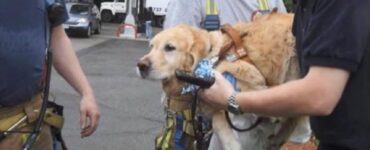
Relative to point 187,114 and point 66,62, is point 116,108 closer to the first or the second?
point 66,62

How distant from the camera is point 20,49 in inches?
124

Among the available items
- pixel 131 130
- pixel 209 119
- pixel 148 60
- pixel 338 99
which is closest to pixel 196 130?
pixel 209 119

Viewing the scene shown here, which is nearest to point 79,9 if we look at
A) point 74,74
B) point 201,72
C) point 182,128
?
point 74,74

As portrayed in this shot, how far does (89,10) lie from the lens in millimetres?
35375

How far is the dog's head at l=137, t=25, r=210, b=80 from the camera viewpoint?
3.17 m

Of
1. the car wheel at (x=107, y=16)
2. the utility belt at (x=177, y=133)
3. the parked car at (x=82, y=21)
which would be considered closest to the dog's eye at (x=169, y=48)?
the utility belt at (x=177, y=133)

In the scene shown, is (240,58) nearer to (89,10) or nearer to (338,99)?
(338,99)

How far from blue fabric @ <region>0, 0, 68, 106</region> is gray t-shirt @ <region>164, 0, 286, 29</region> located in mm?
844

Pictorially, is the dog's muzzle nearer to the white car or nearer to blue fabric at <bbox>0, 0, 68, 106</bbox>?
blue fabric at <bbox>0, 0, 68, 106</bbox>

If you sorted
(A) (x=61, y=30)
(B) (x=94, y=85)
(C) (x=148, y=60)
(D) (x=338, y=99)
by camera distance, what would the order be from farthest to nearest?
(B) (x=94, y=85), (A) (x=61, y=30), (C) (x=148, y=60), (D) (x=338, y=99)

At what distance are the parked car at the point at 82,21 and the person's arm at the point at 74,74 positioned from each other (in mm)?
27463

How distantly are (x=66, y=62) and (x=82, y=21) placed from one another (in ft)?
97.1

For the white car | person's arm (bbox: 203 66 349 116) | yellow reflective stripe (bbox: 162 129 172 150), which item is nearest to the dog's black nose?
yellow reflective stripe (bbox: 162 129 172 150)

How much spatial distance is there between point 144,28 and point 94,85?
74.0 feet
